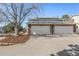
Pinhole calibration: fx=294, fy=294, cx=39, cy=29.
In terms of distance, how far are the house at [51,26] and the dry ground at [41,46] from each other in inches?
5.3

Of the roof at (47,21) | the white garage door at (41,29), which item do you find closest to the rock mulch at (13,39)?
the white garage door at (41,29)

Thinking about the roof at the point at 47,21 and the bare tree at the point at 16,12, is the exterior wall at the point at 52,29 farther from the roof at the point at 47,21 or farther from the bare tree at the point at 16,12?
the bare tree at the point at 16,12

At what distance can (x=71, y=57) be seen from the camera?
6199 millimetres

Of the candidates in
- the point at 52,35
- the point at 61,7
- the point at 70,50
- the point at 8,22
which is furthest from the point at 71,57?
the point at 8,22

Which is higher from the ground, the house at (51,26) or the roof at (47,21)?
the roof at (47,21)

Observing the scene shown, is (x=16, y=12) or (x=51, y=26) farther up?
(x=16, y=12)

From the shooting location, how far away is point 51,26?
20.9 feet

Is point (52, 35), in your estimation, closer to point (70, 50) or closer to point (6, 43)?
point (70, 50)

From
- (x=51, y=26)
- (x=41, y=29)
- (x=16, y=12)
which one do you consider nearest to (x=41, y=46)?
(x=41, y=29)

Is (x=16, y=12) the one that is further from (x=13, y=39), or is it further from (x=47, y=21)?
(x=47, y=21)

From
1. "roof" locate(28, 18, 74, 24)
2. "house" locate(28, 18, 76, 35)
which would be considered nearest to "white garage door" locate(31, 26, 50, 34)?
"house" locate(28, 18, 76, 35)

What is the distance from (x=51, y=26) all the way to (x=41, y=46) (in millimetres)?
486

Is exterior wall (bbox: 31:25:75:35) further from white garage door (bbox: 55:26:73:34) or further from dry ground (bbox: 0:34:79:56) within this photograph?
dry ground (bbox: 0:34:79:56)

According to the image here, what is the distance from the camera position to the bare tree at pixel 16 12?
6.33m
